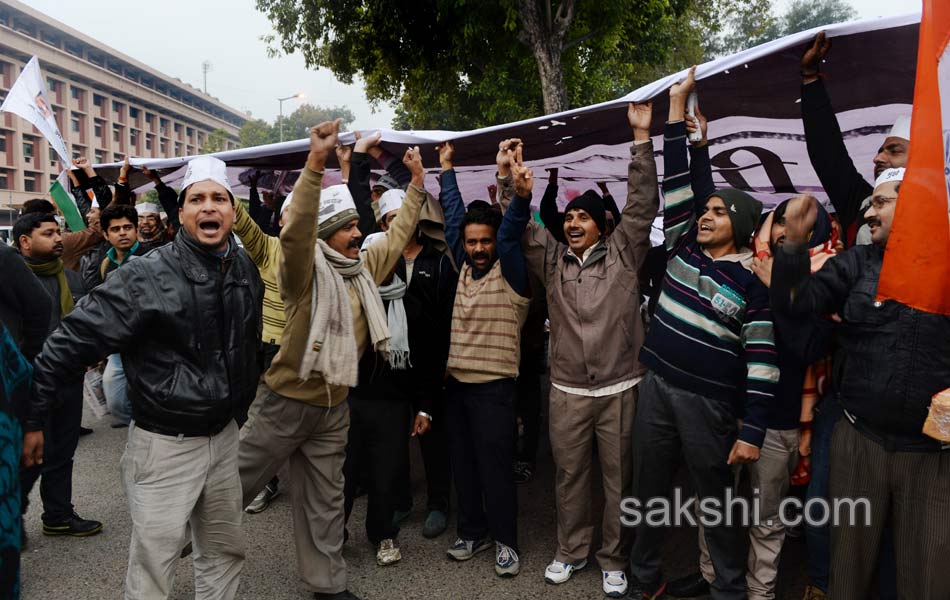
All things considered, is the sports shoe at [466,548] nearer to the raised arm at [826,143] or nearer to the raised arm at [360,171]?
the raised arm at [360,171]

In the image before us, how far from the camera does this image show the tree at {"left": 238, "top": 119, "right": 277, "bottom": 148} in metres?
68.6

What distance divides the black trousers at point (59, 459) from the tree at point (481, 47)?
26.3ft

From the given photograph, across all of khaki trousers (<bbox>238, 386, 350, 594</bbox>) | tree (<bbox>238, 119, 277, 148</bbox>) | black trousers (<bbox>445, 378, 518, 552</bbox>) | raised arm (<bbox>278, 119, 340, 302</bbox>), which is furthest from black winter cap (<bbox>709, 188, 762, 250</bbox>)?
tree (<bbox>238, 119, 277, 148</bbox>)

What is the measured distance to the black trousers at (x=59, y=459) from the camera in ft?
12.7

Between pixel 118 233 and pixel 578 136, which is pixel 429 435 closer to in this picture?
pixel 578 136

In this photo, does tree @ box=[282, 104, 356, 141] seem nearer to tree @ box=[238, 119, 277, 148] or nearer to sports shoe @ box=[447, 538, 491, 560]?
tree @ box=[238, 119, 277, 148]

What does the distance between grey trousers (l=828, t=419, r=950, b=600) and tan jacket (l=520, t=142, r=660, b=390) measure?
1.04 meters

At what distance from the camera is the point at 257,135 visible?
70.3m

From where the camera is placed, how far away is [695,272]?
2.95 metres

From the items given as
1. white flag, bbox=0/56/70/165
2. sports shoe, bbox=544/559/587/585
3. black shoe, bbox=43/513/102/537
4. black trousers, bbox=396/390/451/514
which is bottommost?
black shoe, bbox=43/513/102/537

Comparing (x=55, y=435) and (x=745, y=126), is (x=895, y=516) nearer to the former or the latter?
(x=745, y=126)

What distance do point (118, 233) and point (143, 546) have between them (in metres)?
3.23

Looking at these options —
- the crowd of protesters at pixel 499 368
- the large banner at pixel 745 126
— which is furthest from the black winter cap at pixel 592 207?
the large banner at pixel 745 126

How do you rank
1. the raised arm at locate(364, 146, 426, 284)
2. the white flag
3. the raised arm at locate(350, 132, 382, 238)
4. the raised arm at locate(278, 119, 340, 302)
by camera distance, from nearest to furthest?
1. the raised arm at locate(278, 119, 340, 302)
2. the raised arm at locate(364, 146, 426, 284)
3. the raised arm at locate(350, 132, 382, 238)
4. the white flag
